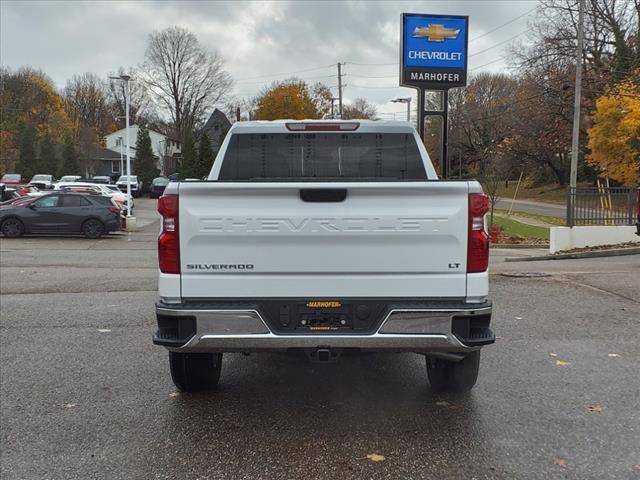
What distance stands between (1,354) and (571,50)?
44196 millimetres

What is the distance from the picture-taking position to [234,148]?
5055 millimetres

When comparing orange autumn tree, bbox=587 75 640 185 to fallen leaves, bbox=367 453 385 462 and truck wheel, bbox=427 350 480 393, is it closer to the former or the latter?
truck wheel, bbox=427 350 480 393

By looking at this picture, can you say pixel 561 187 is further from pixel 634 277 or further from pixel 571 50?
pixel 634 277

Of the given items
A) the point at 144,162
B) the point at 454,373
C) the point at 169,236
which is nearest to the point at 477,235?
the point at 454,373

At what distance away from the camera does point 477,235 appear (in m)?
3.45

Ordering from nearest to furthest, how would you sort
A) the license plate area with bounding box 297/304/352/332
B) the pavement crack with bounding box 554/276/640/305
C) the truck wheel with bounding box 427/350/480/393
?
1. the license plate area with bounding box 297/304/352/332
2. the truck wheel with bounding box 427/350/480/393
3. the pavement crack with bounding box 554/276/640/305

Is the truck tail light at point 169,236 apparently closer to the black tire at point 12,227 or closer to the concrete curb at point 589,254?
the concrete curb at point 589,254

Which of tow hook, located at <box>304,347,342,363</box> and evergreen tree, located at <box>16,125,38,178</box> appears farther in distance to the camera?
evergreen tree, located at <box>16,125,38,178</box>

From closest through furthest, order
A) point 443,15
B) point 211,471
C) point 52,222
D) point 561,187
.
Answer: point 211,471 → point 443,15 → point 52,222 → point 561,187

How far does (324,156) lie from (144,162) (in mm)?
53943

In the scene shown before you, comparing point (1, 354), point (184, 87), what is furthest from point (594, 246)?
point (184, 87)

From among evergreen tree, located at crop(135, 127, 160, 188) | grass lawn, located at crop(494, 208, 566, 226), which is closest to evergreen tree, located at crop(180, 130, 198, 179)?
evergreen tree, located at crop(135, 127, 160, 188)

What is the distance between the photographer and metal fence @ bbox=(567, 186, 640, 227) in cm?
1631

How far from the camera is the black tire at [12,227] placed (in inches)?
779
